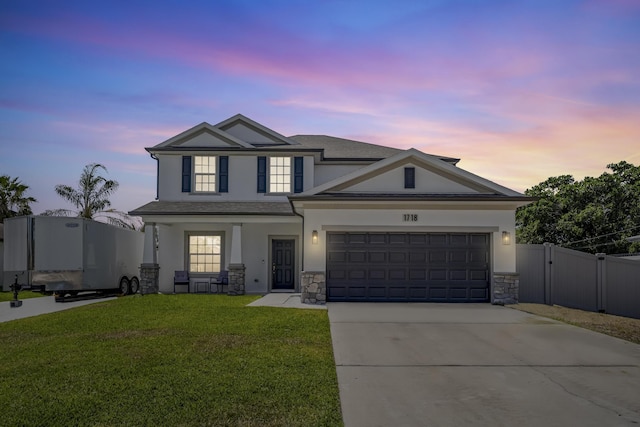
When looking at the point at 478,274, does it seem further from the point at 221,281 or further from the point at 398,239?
the point at 221,281

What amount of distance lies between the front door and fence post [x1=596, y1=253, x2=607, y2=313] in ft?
36.3

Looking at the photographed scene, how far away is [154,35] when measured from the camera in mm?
15070

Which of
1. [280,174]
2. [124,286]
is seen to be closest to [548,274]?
Answer: [280,174]

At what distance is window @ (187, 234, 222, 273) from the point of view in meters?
20.4

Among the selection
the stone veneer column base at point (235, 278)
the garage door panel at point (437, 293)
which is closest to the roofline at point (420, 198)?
the garage door panel at point (437, 293)

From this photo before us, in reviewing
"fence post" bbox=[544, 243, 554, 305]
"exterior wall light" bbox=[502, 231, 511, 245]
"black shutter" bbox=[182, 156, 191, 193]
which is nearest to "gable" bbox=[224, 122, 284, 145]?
"black shutter" bbox=[182, 156, 191, 193]

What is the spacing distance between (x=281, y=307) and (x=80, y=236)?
26.0 feet

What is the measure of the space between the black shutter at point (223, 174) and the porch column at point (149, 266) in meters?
3.17

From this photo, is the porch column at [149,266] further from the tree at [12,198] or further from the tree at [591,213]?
the tree at [591,213]

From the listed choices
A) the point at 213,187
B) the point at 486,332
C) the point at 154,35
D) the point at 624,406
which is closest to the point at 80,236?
the point at 213,187

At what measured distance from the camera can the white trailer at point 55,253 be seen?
16.1 m

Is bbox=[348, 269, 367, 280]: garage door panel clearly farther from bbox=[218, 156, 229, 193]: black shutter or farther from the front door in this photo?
bbox=[218, 156, 229, 193]: black shutter

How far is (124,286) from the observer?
803 inches

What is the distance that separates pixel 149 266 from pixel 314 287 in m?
7.76
